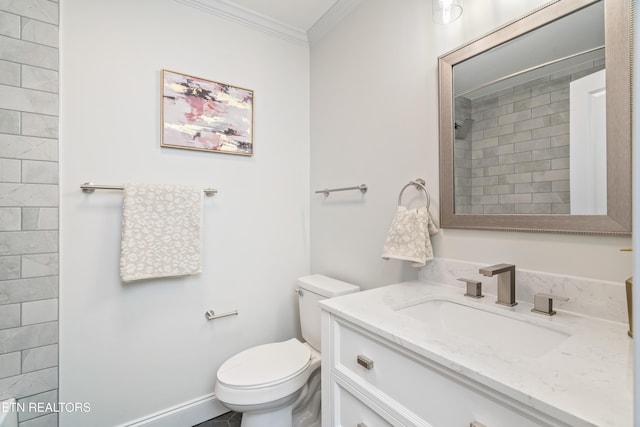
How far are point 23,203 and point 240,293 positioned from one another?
1.11m

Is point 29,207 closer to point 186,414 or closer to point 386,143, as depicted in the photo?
point 186,414

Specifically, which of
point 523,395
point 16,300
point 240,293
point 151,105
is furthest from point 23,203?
point 523,395

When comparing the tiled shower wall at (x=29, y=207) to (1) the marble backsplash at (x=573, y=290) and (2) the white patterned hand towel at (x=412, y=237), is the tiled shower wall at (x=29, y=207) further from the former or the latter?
(1) the marble backsplash at (x=573, y=290)

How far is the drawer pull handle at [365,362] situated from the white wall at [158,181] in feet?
3.63

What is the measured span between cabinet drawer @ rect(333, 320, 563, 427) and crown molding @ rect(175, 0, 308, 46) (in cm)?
185

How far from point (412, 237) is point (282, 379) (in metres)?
0.87

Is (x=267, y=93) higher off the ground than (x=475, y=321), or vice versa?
(x=267, y=93)

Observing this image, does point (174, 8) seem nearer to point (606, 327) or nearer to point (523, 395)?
point (523, 395)

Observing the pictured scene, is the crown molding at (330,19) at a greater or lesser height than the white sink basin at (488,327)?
greater

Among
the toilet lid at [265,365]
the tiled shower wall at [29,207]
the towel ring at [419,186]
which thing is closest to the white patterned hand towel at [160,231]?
the tiled shower wall at [29,207]

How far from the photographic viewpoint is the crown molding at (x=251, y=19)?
1.73m

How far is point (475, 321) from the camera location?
1.03 meters

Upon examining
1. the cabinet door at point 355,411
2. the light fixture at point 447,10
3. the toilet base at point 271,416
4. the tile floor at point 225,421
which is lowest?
the tile floor at point 225,421

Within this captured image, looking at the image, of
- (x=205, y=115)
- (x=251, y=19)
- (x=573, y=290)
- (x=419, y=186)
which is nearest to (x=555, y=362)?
(x=573, y=290)
